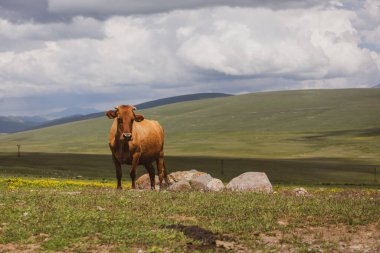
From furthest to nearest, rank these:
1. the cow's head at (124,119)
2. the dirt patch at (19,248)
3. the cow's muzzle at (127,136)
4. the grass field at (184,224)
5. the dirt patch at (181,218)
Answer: the cow's head at (124,119)
the cow's muzzle at (127,136)
the dirt patch at (181,218)
the grass field at (184,224)
the dirt patch at (19,248)

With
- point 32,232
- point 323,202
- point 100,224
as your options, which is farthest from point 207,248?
point 323,202

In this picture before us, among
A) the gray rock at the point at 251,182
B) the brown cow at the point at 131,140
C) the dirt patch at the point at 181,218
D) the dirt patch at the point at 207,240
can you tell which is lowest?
the gray rock at the point at 251,182

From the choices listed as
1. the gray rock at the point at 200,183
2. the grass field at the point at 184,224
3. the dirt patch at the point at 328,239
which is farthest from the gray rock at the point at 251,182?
the dirt patch at the point at 328,239

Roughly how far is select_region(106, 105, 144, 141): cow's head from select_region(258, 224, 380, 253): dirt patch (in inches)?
471

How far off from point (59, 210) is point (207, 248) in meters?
6.59

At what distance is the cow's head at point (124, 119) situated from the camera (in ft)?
87.3

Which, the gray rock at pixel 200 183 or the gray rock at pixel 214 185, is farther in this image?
the gray rock at pixel 200 183

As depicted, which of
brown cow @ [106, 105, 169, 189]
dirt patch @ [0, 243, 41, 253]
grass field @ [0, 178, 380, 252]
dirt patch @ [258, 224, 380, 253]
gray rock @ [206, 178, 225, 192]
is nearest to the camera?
dirt patch @ [0, 243, 41, 253]

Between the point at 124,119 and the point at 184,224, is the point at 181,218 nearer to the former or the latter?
the point at 184,224

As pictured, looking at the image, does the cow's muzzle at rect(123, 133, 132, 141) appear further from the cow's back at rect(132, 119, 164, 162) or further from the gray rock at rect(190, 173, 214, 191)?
the gray rock at rect(190, 173, 214, 191)

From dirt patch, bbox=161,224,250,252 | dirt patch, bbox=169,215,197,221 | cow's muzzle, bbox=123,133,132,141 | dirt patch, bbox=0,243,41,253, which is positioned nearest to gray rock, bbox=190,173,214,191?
cow's muzzle, bbox=123,133,132,141

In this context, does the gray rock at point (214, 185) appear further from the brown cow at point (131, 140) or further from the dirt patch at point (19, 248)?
the dirt patch at point (19, 248)

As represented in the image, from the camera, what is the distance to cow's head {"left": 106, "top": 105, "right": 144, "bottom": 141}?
26.6 metres

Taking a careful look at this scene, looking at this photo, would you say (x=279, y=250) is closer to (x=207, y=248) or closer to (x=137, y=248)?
(x=207, y=248)
